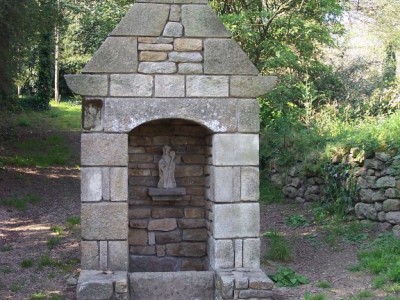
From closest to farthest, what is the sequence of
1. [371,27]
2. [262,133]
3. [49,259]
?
[49,259] → [262,133] → [371,27]

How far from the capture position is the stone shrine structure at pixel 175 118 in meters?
5.67

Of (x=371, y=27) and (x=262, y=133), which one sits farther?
(x=371, y=27)

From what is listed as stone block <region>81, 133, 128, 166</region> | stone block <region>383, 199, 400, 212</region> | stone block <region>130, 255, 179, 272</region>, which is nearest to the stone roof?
stone block <region>81, 133, 128, 166</region>

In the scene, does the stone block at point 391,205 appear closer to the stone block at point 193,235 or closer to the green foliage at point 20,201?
the stone block at point 193,235

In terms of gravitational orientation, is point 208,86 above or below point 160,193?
above

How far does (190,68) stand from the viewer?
19.0 ft

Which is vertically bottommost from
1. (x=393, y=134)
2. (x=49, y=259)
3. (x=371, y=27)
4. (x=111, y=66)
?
(x=49, y=259)

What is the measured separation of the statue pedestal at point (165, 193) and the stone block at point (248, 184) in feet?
3.20

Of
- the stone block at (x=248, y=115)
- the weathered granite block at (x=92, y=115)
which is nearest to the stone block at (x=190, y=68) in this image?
the stone block at (x=248, y=115)

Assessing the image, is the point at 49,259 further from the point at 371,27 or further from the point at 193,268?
the point at 371,27

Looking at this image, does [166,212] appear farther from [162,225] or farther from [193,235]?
[193,235]

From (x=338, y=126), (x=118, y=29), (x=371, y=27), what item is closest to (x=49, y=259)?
(x=118, y=29)

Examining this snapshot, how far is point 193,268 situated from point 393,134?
426 centimetres

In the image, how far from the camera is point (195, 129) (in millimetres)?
6766
